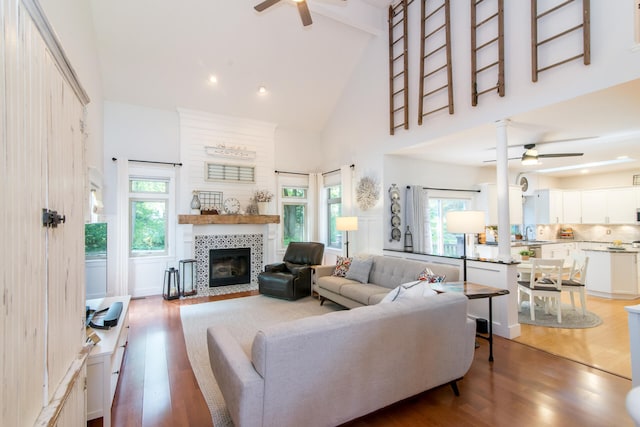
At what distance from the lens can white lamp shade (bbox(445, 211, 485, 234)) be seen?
344 cm

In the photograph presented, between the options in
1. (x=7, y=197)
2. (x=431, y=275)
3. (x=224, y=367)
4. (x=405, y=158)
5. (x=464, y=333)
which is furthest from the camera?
(x=405, y=158)

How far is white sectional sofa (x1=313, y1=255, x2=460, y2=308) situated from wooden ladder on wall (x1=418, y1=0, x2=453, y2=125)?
2264 millimetres

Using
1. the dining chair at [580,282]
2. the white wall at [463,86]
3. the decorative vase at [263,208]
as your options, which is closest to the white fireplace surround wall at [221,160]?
the decorative vase at [263,208]

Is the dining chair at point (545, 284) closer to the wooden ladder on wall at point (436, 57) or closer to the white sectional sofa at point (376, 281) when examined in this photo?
the white sectional sofa at point (376, 281)

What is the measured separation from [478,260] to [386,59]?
391cm

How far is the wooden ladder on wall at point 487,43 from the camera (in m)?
3.54

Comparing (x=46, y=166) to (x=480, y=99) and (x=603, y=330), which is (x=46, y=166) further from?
(x=603, y=330)

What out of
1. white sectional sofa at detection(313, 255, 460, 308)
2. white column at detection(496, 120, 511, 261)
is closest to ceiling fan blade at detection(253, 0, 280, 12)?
white column at detection(496, 120, 511, 261)

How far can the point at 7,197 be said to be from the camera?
862 mm

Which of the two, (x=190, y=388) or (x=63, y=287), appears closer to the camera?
(x=63, y=287)

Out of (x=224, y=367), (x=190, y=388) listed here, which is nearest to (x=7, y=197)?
(x=224, y=367)

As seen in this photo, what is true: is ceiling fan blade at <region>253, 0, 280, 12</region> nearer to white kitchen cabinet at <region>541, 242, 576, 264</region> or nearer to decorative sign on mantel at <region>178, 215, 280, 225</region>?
decorative sign on mantel at <region>178, 215, 280, 225</region>

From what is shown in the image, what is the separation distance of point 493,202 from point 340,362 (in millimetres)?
6337

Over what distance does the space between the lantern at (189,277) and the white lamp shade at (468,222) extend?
4.60 meters
